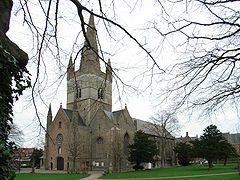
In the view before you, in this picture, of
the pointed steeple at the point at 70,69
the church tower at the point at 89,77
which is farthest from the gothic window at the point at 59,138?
the pointed steeple at the point at 70,69

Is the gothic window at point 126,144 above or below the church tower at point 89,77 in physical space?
below

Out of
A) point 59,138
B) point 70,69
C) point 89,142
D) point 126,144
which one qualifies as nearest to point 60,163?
point 59,138

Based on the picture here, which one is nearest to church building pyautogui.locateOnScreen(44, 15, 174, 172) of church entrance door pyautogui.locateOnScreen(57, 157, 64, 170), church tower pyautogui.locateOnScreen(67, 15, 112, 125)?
church entrance door pyautogui.locateOnScreen(57, 157, 64, 170)

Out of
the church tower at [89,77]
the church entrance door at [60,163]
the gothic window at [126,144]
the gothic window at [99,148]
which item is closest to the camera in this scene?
the church tower at [89,77]

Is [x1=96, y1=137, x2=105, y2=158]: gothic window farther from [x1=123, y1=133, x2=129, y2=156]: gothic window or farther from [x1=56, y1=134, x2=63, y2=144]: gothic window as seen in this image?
[x1=56, y1=134, x2=63, y2=144]: gothic window

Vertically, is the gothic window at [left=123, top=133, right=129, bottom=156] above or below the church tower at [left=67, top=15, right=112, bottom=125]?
below

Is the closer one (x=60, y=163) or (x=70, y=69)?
(x=70, y=69)

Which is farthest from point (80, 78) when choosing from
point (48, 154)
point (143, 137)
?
point (48, 154)

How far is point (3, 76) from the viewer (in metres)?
4.07

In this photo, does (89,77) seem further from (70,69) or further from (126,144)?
(126,144)

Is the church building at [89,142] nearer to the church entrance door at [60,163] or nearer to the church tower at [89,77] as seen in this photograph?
the church entrance door at [60,163]

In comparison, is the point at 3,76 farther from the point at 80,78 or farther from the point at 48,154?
the point at 48,154

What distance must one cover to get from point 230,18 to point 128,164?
4083 centimetres

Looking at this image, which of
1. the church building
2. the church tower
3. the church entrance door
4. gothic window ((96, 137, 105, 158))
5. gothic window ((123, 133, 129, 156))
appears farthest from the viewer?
gothic window ((123, 133, 129, 156))
